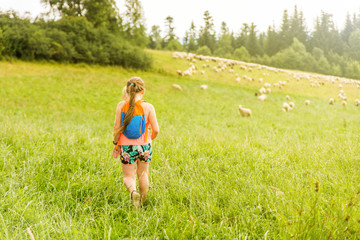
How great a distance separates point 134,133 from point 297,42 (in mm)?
42748

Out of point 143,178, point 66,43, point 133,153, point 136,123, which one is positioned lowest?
point 143,178

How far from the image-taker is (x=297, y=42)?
37.9m

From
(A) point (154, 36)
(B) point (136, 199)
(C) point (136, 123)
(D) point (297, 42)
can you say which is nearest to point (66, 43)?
(C) point (136, 123)

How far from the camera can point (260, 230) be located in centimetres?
227

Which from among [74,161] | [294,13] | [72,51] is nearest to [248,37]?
[294,13]

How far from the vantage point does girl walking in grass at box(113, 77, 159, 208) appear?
2.69 metres

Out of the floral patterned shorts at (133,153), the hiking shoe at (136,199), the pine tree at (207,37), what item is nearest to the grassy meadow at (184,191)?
the hiking shoe at (136,199)

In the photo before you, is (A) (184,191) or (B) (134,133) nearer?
(B) (134,133)

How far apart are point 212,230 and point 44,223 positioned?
1591mm

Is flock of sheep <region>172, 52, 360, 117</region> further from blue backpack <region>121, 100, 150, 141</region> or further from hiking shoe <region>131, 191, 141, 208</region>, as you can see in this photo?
hiking shoe <region>131, 191, 141, 208</region>

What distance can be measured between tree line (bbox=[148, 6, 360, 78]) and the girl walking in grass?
18.7 metres

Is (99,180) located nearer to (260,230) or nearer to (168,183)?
(168,183)

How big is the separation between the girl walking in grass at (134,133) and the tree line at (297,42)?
18681mm

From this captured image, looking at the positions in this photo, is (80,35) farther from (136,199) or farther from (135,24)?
(136,199)
